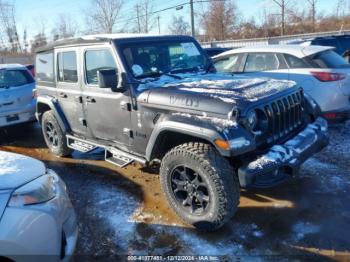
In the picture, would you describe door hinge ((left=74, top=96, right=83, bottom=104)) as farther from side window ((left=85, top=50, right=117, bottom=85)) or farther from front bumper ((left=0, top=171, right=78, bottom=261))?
front bumper ((left=0, top=171, right=78, bottom=261))

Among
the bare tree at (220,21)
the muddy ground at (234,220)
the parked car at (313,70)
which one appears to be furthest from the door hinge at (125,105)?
the bare tree at (220,21)

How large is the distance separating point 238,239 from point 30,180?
208 cm

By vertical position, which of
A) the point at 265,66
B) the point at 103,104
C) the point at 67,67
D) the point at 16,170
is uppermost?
the point at 67,67

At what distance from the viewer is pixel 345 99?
Result: 21.7 ft

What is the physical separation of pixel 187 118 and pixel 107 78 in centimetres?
114

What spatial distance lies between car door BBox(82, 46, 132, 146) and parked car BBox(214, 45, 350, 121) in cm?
347

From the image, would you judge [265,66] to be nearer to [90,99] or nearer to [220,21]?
[90,99]

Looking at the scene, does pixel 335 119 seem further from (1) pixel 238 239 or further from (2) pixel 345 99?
(1) pixel 238 239

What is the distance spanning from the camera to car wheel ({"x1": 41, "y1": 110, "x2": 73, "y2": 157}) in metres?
6.39

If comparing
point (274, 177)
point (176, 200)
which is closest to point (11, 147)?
point (176, 200)

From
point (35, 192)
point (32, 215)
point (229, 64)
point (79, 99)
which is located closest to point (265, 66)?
point (229, 64)

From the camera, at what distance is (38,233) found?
2.60m

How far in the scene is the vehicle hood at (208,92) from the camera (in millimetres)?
3719

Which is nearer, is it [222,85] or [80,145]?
[222,85]
